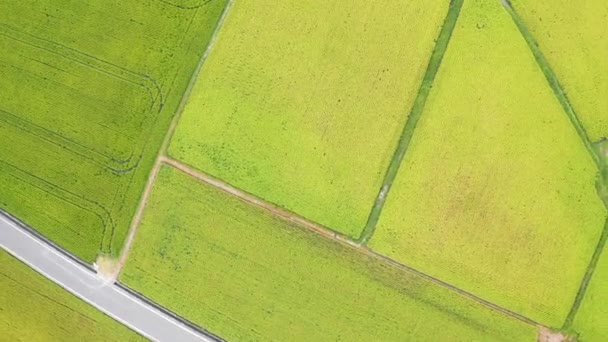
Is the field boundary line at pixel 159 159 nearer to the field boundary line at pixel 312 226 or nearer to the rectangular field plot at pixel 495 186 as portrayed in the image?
the field boundary line at pixel 312 226

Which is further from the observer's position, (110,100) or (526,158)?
(110,100)

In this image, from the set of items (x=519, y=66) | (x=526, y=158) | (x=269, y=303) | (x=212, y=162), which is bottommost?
(x=269, y=303)

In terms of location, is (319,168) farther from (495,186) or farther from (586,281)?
(586,281)

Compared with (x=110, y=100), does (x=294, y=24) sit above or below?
above

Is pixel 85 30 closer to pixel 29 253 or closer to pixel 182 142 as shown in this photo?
pixel 182 142

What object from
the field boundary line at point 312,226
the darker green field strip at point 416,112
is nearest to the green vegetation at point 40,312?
the field boundary line at point 312,226

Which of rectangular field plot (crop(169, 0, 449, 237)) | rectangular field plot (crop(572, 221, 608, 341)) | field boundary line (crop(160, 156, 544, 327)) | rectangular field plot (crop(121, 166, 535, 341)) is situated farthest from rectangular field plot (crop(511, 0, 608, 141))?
rectangular field plot (crop(121, 166, 535, 341))

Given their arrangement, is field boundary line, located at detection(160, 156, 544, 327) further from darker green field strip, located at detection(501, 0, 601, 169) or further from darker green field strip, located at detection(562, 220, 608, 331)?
darker green field strip, located at detection(501, 0, 601, 169)

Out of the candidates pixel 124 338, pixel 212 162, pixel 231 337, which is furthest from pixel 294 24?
pixel 124 338
